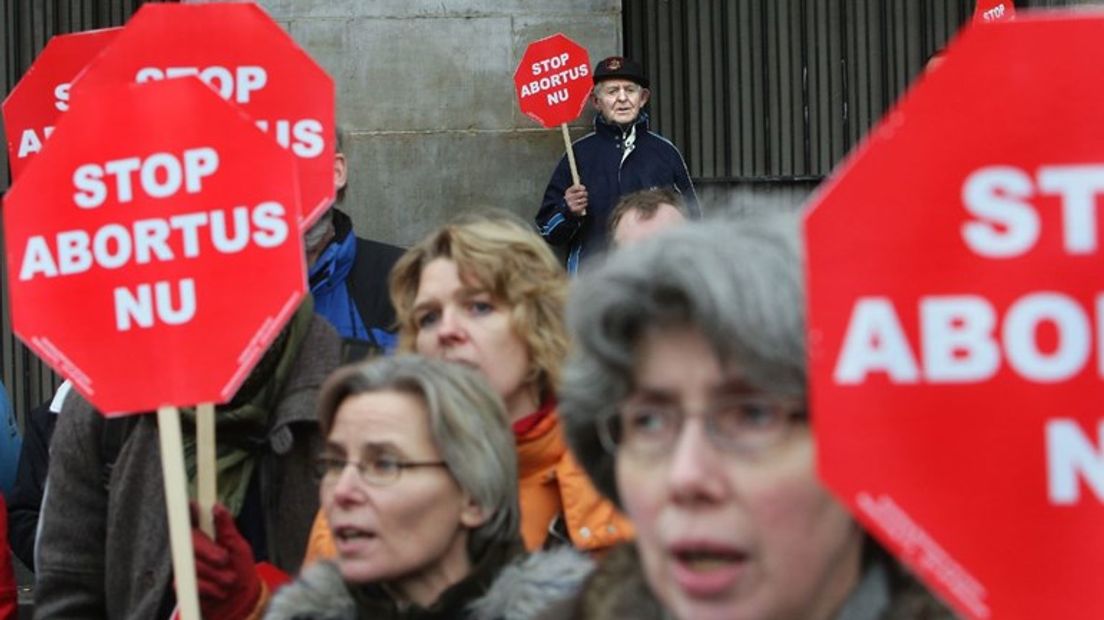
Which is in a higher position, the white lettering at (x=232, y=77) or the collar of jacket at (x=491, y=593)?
the white lettering at (x=232, y=77)

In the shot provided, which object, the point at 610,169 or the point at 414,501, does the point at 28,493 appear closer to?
the point at 414,501

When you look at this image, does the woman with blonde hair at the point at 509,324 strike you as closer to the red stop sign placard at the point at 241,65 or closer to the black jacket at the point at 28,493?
the red stop sign placard at the point at 241,65

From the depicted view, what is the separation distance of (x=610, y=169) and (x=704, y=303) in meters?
7.79

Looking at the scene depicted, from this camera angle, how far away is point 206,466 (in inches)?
171

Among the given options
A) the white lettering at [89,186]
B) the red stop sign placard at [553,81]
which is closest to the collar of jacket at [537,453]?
the white lettering at [89,186]

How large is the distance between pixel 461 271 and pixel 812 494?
2179 millimetres

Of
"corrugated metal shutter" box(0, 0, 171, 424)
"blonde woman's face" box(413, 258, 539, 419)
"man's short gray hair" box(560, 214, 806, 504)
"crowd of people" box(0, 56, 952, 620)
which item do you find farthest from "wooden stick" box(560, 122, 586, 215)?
"man's short gray hair" box(560, 214, 806, 504)

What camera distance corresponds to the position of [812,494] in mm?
2516

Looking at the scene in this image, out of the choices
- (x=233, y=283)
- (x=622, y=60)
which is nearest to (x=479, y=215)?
(x=233, y=283)

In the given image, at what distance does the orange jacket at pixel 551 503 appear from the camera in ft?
14.0

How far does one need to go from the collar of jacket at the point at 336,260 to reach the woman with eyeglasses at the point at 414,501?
155 centimetres

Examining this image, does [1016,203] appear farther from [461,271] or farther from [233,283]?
[461,271]

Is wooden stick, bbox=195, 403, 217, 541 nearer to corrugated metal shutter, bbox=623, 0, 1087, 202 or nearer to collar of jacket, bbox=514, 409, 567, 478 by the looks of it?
collar of jacket, bbox=514, 409, 567, 478

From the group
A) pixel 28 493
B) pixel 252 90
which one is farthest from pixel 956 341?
pixel 28 493
